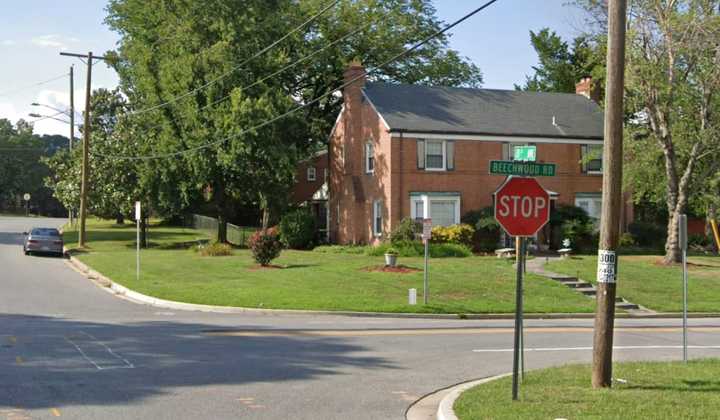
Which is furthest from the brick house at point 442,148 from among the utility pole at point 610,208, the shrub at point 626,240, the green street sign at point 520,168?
the green street sign at point 520,168

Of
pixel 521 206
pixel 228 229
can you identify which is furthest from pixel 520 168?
pixel 228 229

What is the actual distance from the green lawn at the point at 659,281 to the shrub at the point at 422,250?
17.0ft

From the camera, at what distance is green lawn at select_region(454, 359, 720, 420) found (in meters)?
9.52

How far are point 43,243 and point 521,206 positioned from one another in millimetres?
37636

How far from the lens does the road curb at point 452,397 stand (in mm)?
9641

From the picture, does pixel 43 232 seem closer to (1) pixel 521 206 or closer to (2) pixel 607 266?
(2) pixel 607 266

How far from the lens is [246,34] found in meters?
46.4

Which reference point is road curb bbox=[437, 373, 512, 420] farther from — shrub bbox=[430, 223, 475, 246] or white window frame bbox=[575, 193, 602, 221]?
white window frame bbox=[575, 193, 602, 221]

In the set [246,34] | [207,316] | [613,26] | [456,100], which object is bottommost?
[207,316]

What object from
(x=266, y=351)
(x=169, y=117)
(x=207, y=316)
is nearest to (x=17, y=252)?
(x=169, y=117)

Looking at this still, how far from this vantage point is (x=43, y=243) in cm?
4331

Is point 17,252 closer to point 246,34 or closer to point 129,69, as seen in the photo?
point 129,69

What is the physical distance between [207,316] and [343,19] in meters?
40.2

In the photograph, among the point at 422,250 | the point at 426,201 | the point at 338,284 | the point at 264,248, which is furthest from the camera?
the point at 426,201
